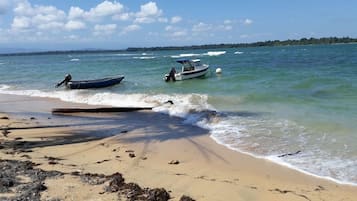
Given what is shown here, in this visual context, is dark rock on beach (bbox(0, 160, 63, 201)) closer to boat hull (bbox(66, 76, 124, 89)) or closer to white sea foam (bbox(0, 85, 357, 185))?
white sea foam (bbox(0, 85, 357, 185))

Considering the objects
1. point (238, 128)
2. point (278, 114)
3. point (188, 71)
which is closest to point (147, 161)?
point (238, 128)

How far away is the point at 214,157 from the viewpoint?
1034cm

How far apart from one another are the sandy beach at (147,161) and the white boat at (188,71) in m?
16.3

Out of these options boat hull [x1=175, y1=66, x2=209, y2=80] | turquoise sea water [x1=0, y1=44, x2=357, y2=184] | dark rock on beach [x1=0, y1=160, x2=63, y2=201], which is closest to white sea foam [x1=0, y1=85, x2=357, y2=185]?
turquoise sea water [x1=0, y1=44, x2=357, y2=184]

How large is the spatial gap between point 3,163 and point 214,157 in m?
4.36

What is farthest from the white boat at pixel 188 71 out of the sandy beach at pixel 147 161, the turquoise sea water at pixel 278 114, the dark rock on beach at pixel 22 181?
the dark rock on beach at pixel 22 181

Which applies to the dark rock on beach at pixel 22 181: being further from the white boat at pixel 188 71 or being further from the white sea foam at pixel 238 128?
the white boat at pixel 188 71

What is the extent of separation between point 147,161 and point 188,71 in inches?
963

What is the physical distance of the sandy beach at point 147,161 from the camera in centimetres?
764

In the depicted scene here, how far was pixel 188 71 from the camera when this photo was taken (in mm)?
34156

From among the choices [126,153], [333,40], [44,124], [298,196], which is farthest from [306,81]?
[333,40]

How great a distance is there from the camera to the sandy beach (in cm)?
764

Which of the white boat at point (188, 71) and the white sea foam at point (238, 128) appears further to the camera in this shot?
the white boat at point (188, 71)

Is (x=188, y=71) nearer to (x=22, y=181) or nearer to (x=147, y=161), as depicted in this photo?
(x=147, y=161)
